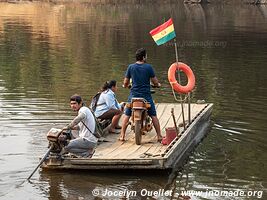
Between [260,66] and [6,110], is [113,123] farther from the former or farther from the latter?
[260,66]

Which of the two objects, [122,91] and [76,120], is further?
[122,91]

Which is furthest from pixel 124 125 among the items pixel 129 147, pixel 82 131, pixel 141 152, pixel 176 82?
pixel 176 82

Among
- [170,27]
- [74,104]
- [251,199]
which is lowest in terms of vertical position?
[251,199]

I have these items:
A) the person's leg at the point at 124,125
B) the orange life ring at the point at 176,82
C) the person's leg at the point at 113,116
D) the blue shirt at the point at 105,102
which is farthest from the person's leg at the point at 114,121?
the orange life ring at the point at 176,82

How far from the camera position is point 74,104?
35.7ft

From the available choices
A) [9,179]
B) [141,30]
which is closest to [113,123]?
[9,179]

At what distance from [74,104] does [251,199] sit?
3518mm

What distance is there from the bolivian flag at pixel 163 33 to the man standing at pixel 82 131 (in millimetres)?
2070

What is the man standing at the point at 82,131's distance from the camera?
1084 cm

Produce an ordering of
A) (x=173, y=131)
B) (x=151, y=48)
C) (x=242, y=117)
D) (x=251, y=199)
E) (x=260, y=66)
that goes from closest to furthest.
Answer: (x=251, y=199) < (x=173, y=131) < (x=242, y=117) < (x=260, y=66) < (x=151, y=48)

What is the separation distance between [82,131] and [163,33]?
2.56 m

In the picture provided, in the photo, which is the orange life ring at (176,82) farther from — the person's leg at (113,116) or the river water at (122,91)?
the person's leg at (113,116)

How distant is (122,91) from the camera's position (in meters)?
18.2

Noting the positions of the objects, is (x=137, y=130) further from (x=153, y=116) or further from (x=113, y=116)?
(x=113, y=116)
